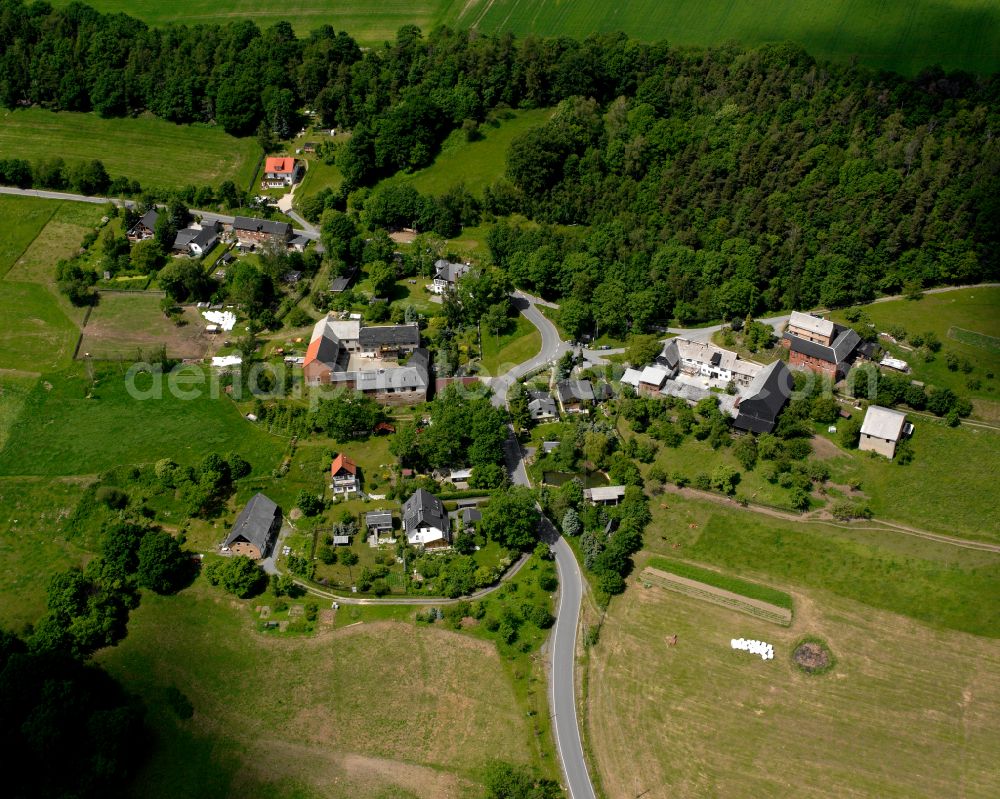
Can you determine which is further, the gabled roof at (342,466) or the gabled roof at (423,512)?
the gabled roof at (342,466)

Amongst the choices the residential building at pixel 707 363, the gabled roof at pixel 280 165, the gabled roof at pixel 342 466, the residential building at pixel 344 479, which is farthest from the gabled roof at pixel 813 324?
the gabled roof at pixel 280 165

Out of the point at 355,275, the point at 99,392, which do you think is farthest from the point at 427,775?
the point at 355,275

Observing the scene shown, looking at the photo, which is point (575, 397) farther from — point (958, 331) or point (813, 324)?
point (958, 331)

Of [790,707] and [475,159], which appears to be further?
[475,159]

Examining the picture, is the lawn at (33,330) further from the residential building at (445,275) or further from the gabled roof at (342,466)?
the residential building at (445,275)

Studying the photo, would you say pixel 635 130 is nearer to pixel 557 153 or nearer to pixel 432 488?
pixel 557 153

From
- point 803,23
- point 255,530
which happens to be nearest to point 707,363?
point 255,530
